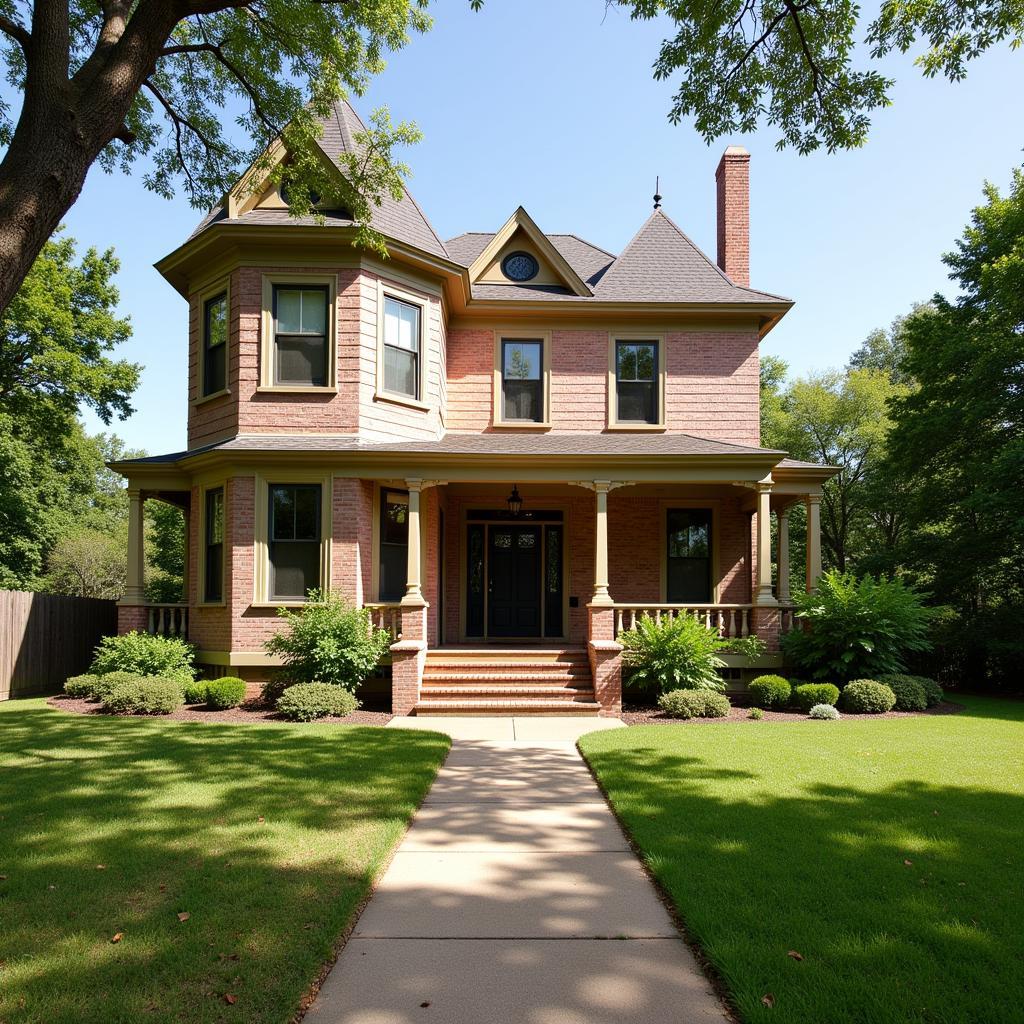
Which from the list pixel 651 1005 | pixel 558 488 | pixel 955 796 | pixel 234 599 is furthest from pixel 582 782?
pixel 558 488

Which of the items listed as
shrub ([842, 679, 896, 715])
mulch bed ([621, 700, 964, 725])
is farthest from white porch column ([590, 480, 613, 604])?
shrub ([842, 679, 896, 715])

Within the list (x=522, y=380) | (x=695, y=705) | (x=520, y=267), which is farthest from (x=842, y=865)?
(x=520, y=267)

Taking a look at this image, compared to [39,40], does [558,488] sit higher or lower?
lower

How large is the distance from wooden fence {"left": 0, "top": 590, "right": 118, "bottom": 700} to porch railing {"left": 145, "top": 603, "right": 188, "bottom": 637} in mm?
2341

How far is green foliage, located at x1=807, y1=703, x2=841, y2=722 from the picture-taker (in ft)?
34.6

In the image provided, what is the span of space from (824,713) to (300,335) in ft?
34.9

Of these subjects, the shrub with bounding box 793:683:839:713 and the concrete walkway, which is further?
the shrub with bounding box 793:683:839:713

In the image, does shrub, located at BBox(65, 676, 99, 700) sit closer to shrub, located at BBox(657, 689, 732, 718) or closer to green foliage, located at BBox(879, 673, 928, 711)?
shrub, located at BBox(657, 689, 732, 718)

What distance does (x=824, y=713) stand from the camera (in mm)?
10594

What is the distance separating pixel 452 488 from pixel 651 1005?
40.6 ft

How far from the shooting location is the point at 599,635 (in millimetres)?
11922

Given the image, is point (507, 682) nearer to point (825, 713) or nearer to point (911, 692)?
point (825, 713)

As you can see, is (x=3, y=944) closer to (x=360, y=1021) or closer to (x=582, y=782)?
(x=360, y=1021)

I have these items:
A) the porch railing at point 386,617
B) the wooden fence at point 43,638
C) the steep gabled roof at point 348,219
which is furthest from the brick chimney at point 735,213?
the wooden fence at point 43,638
